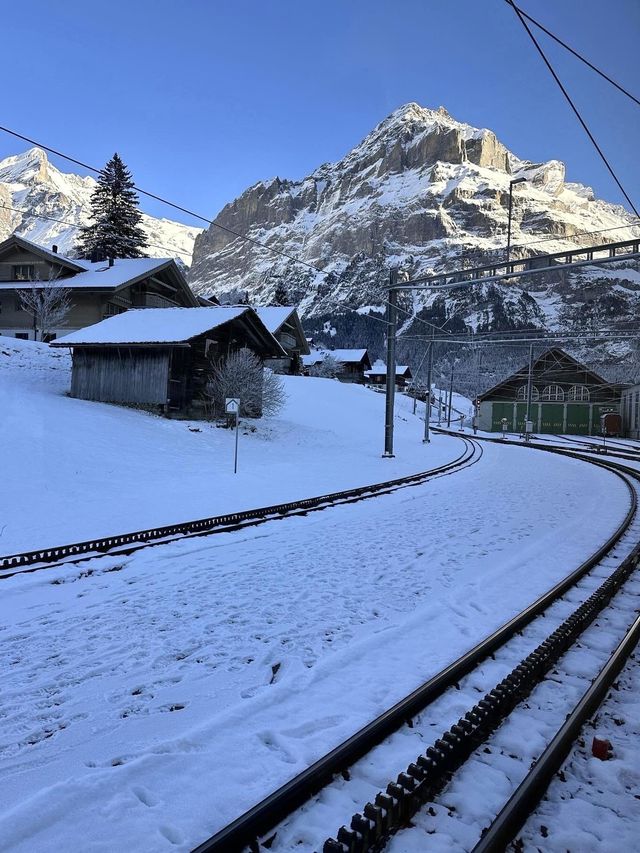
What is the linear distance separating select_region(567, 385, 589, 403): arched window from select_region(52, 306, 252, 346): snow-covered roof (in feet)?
154

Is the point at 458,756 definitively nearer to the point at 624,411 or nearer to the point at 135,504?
the point at 135,504

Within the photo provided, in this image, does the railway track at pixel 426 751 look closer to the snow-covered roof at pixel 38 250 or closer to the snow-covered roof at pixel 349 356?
the snow-covered roof at pixel 38 250

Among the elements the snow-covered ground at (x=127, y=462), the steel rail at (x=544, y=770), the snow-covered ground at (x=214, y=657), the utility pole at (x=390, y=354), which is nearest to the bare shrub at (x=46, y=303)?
the snow-covered ground at (x=127, y=462)

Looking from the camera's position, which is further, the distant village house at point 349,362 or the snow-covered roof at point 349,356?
the snow-covered roof at point 349,356

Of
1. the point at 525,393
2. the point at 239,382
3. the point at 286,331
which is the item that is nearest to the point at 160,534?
the point at 239,382

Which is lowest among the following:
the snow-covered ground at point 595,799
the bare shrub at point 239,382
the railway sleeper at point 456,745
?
the snow-covered ground at point 595,799

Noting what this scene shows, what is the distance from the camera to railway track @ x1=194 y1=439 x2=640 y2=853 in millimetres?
2746

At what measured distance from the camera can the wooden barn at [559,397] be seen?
2328 inches

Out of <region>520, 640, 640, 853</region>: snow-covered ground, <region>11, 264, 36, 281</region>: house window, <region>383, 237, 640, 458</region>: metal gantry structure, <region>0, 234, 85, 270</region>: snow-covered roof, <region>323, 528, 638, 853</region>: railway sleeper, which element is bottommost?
<region>520, 640, 640, 853</region>: snow-covered ground

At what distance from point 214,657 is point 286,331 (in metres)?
49.3

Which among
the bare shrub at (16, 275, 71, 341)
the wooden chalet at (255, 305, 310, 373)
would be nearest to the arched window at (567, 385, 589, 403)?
the wooden chalet at (255, 305, 310, 373)

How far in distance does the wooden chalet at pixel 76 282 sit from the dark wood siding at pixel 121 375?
1355cm

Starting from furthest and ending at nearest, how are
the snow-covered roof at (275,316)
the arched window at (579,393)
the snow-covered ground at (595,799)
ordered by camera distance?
the arched window at (579,393) < the snow-covered roof at (275,316) < the snow-covered ground at (595,799)

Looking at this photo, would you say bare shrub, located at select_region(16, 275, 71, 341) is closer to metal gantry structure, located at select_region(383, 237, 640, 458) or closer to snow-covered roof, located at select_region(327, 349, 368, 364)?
metal gantry structure, located at select_region(383, 237, 640, 458)
